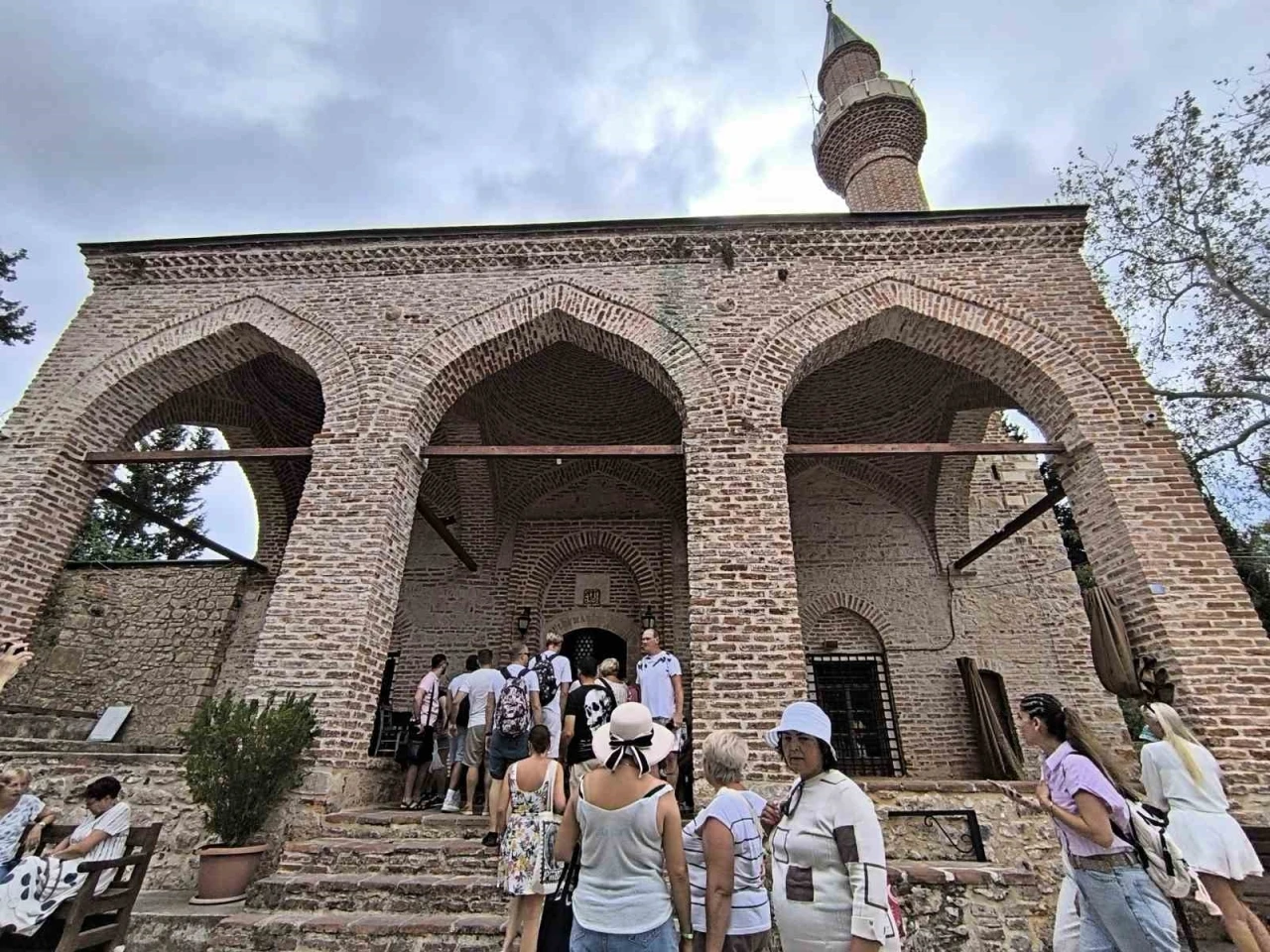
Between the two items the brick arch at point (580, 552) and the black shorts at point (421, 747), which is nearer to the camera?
the black shorts at point (421, 747)

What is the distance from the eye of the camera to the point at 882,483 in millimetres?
10008

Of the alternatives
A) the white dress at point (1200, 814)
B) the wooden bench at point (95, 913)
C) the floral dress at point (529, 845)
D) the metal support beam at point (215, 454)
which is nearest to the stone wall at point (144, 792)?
the wooden bench at point (95, 913)

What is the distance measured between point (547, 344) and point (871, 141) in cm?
1148

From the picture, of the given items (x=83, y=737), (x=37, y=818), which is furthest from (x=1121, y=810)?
(x=83, y=737)

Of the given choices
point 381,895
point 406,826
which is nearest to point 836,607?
point 406,826

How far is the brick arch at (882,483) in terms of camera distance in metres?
9.77

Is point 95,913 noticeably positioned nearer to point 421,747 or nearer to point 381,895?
point 381,895

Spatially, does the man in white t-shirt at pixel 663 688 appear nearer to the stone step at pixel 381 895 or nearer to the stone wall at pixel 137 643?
the stone step at pixel 381 895

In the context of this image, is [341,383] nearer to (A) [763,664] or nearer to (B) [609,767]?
(A) [763,664]

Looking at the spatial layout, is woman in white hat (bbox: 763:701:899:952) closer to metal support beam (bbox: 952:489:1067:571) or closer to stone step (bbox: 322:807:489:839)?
stone step (bbox: 322:807:489:839)

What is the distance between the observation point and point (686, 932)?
217 cm

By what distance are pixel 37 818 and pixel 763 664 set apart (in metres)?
4.88

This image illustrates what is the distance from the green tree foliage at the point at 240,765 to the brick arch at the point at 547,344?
9.83 ft

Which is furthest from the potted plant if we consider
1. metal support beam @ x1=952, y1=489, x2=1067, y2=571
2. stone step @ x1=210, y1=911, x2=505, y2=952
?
metal support beam @ x1=952, y1=489, x2=1067, y2=571
